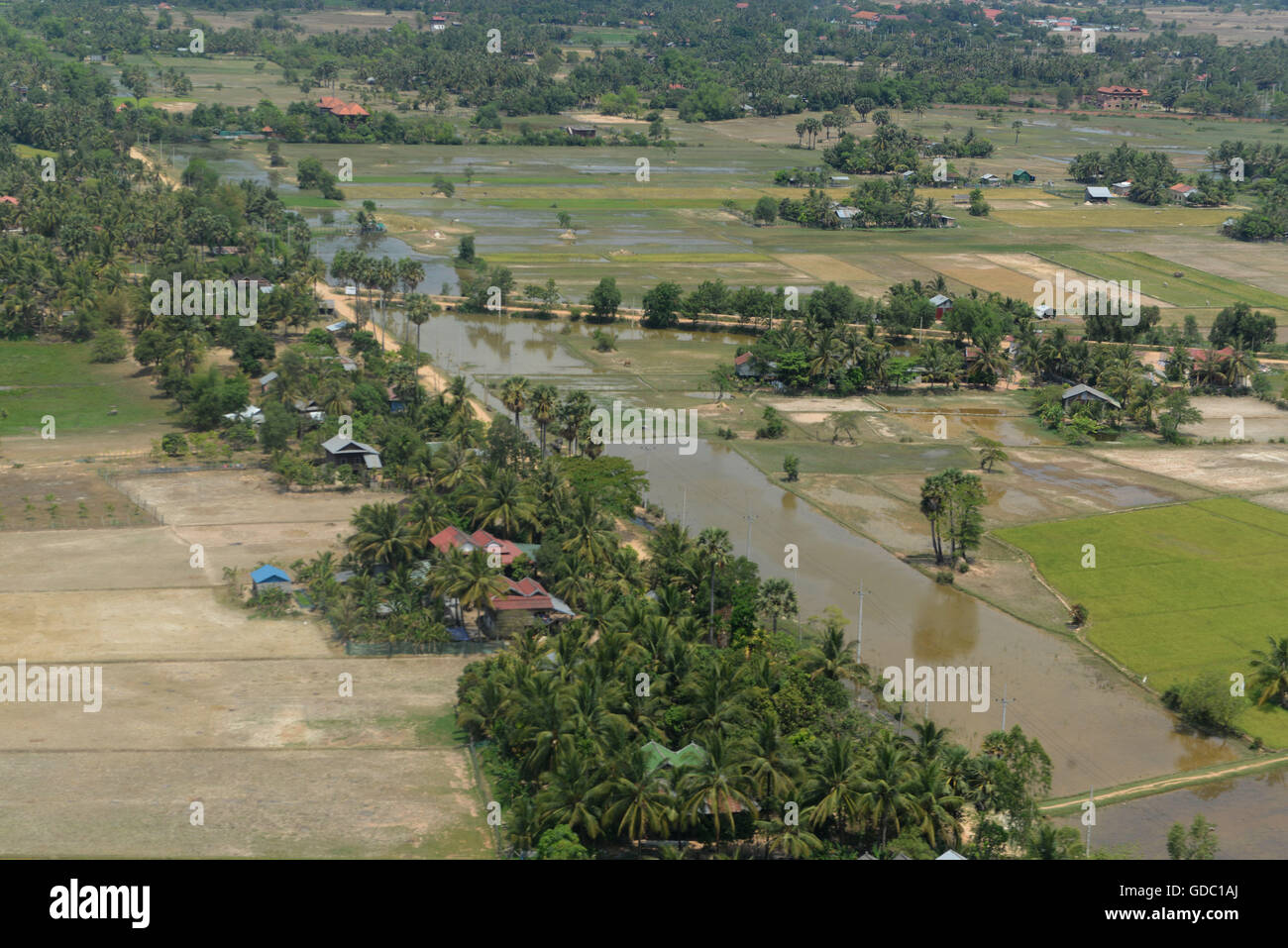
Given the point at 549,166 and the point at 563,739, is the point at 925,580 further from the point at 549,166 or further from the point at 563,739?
the point at 549,166

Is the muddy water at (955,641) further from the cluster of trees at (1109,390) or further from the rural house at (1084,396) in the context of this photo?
the rural house at (1084,396)

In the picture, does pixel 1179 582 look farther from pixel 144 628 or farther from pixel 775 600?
pixel 144 628

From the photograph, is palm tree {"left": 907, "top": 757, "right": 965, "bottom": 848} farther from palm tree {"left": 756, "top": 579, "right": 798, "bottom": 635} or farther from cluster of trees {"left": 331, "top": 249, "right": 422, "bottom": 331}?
cluster of trees {"left": 331, "top": 249, "right": 422, "bottom": 331}

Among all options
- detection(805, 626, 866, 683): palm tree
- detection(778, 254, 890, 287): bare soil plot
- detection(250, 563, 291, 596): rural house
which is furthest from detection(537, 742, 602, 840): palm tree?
detection(778, 254, 890, 287): bare soil plot

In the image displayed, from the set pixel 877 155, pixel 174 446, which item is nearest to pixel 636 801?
pixel 174 446

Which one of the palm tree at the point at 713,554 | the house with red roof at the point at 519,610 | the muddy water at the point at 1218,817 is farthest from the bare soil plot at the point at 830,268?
the muddy water at the point at 1218,817

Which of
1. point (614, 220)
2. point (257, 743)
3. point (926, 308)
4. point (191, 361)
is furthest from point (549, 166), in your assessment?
point (257, 743)
